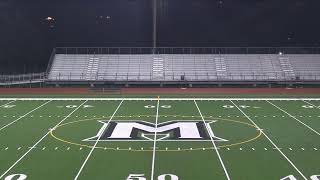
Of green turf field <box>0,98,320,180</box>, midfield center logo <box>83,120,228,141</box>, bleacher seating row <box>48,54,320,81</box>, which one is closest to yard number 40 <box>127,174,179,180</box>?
green turf field <box>0,98,320,180</box>

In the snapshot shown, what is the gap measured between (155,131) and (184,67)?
1903cm

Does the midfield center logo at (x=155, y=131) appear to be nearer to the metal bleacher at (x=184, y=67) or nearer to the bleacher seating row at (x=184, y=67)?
the metal bleacher at (x=184, y=67)

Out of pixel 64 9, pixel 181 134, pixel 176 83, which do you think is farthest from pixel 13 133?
pixel 64 9

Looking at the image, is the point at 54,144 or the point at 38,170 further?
the point at 54,144

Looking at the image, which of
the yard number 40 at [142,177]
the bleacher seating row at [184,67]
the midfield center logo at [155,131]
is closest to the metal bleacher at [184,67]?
the bleacher seating row at [184,67]

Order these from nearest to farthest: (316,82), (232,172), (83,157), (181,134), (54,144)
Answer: (232,172), (83,157), (54,144), (181,134), (316,82)

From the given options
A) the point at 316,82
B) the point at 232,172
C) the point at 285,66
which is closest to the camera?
the point at 232,172

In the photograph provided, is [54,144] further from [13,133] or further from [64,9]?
[64,9]

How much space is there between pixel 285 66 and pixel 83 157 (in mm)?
25317

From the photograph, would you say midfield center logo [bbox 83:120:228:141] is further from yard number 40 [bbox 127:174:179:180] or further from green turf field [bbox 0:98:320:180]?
yard number 40 [bbox 127:174:179:180]

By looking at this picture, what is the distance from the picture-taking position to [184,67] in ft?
118

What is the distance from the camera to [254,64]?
3631cm

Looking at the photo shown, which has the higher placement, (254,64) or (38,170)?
(254,64)

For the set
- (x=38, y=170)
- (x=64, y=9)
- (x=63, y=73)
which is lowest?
(x=38, y=170)
